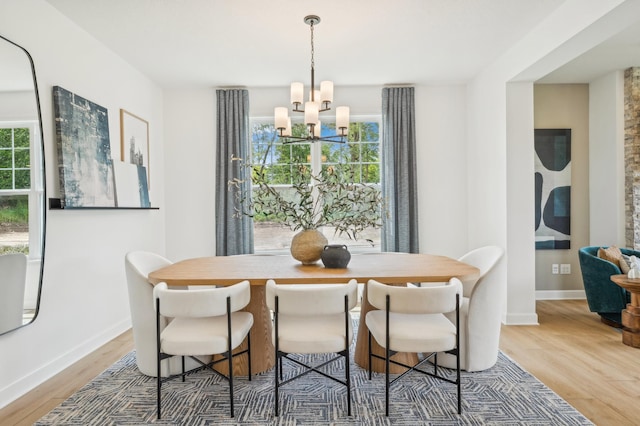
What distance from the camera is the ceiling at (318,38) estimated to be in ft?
9.14

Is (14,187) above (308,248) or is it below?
above

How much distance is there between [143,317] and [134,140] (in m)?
2.17

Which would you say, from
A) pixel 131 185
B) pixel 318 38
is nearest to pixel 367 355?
pixel 318 38

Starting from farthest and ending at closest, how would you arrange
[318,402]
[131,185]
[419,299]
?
[131,185] → [318,402] → [419,299]

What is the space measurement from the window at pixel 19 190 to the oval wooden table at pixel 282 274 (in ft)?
2.64

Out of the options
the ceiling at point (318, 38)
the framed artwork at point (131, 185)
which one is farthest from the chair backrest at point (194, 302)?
the ceiling at point (318, 38)

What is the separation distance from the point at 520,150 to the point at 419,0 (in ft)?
6.06

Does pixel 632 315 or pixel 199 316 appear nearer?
pixel 199 316

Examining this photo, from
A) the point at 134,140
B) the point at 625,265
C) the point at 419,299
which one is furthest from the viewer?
the point at 134,140

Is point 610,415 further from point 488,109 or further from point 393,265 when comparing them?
point 488,109

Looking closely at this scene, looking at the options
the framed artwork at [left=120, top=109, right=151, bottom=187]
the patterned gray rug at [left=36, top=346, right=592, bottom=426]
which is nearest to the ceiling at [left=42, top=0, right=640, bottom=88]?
the framed artwork at [left=120, top=109, right=151, bottom=187]

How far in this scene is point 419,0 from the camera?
8.87 ft

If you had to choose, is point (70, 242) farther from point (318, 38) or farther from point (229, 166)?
point (318, 38)

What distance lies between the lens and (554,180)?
14.9ft
